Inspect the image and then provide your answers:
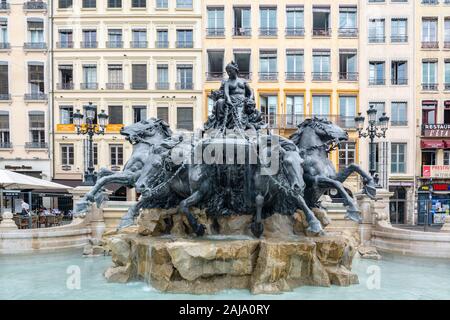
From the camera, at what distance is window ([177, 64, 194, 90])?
30000 millimetres

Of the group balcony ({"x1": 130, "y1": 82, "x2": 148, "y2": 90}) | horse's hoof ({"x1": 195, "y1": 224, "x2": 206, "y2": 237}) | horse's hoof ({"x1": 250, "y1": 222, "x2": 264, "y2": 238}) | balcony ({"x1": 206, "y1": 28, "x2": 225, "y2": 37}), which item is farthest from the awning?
horse's hoof ({"x1": 195, "y1": 224, "x2": 206, "y2": 237})

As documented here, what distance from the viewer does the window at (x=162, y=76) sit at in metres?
30.1

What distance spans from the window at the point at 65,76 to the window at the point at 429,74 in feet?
90.6

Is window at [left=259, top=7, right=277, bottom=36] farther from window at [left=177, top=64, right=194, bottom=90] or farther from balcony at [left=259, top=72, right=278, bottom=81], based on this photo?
window at [left=177, top=64, right=194, bottom=90]

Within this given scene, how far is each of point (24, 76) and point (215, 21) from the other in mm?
15858

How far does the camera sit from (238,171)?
8086mm

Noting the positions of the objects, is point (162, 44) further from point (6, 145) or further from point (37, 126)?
point (6, 145)

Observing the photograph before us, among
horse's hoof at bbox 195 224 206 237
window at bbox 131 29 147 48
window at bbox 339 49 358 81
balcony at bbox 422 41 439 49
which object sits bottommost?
horse's hoof at bbox 195 224 206 237

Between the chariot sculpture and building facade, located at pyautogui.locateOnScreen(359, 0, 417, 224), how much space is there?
66.0ft

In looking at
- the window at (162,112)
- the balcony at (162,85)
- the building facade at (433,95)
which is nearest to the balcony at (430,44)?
the building facade at (433,95)

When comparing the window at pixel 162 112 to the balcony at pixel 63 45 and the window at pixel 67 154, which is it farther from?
the balcony at pixel 63 45

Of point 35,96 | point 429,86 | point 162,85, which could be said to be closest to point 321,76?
point 429,86

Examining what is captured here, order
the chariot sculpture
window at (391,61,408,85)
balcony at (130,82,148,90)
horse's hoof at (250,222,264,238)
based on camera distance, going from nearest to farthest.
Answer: the chariot sculpture → horse's hoof at (250,222,264,238) → window at (391,61,408,85) → balcony at (130,82,148,90)

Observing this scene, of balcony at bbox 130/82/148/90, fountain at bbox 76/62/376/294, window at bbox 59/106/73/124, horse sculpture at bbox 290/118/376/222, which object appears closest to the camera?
fountain at bbox 76/62/376/294
